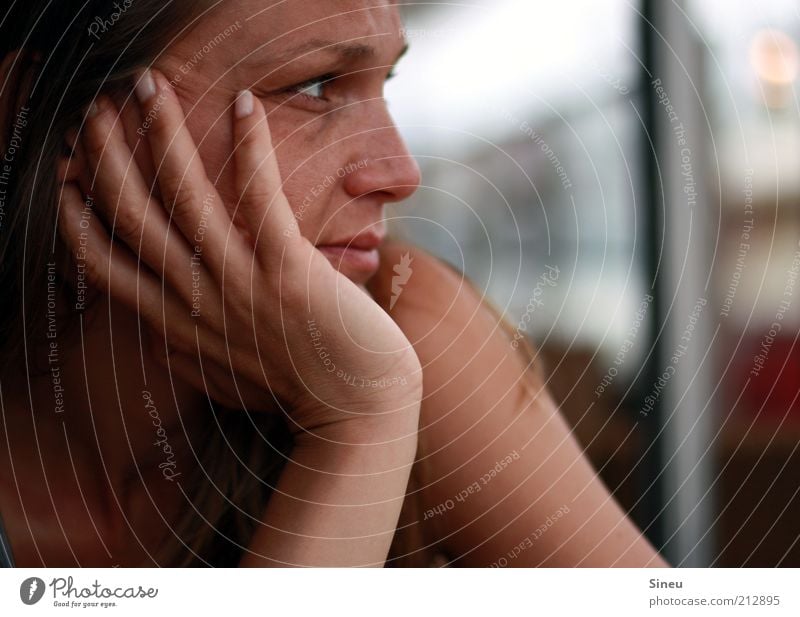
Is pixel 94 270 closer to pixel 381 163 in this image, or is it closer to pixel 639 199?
pixel 381 163

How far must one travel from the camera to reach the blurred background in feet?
1.58

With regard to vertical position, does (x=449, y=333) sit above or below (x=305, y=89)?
below

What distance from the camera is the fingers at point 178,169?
0.34 metres

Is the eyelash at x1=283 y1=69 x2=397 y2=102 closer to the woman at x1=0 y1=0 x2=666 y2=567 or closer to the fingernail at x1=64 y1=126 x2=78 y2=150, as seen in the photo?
the woman at x1=0 y1=0 x2=666 y2=567

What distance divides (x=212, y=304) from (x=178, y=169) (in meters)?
0.07

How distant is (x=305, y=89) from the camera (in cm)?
35

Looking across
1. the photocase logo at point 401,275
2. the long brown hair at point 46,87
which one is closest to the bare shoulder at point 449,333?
A: the photocase logo at point 401,275

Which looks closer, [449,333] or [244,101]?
[244,101]

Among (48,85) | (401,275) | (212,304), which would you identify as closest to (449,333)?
(401,275)

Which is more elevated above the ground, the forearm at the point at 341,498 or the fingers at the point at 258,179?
the fingers at the point at 258,179

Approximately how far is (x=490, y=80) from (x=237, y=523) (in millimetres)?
349
